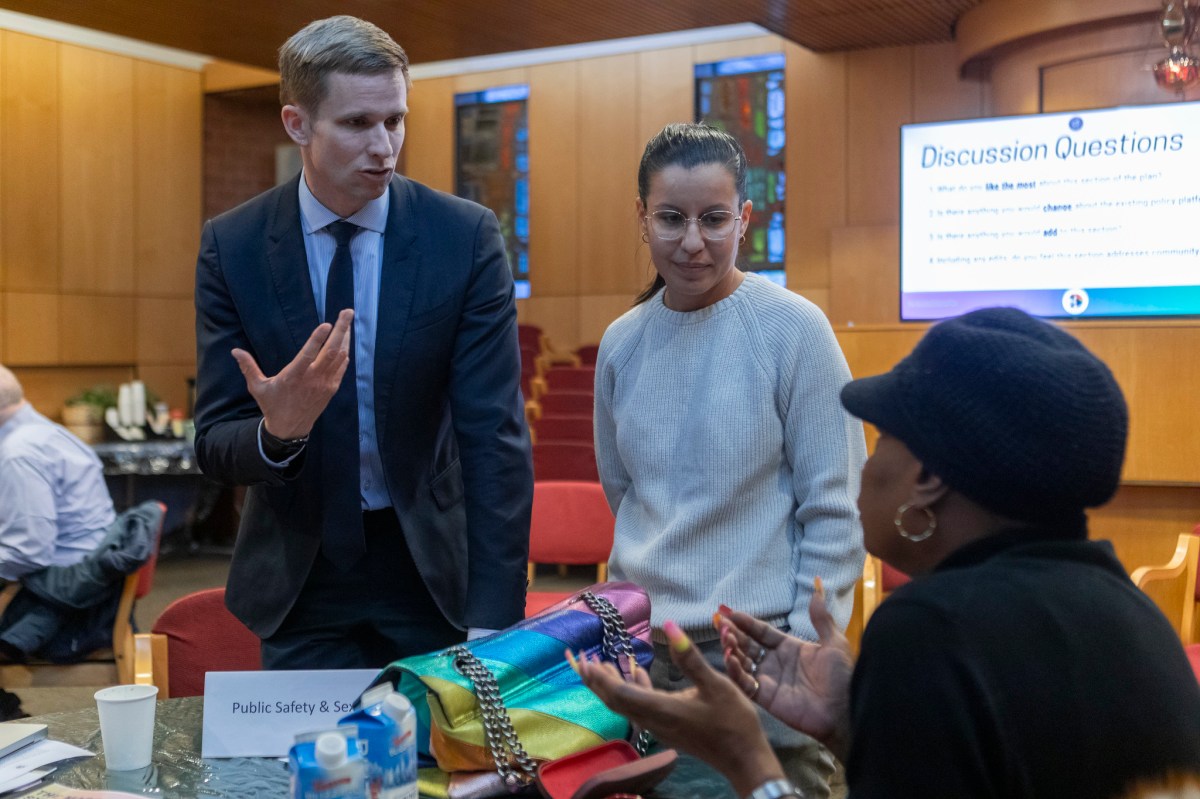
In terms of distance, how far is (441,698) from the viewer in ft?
4.20

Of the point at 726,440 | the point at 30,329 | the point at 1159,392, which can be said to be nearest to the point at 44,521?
the point at 726,440

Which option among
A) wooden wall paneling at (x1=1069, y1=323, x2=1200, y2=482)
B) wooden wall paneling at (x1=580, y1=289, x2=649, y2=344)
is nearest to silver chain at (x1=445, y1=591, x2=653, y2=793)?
wooden wall paneling at (x1=1069, y1=323, x2=1200, y2=482)

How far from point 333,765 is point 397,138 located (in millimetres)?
989

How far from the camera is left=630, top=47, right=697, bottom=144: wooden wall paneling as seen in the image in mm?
10039

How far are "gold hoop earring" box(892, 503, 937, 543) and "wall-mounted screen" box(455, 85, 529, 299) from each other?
32.6ft

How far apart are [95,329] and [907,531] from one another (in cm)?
1006

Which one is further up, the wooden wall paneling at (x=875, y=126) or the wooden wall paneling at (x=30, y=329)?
the wooden wall paneling at (x=875, y=126)

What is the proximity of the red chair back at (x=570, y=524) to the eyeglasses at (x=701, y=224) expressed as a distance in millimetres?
1751

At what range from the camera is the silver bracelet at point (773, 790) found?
3.35 ft

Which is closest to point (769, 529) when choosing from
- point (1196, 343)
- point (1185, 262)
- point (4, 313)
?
point (1196, 343)

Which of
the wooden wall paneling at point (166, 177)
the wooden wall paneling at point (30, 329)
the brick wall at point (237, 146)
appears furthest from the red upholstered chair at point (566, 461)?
the brick wall at point (237, 146)

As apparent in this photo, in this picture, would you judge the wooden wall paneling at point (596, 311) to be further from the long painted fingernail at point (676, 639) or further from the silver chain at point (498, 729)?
the long painted fingernail at point (676, 639)

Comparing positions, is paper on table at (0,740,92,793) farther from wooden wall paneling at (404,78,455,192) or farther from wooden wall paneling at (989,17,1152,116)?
wooden wall paneling at (404,78,455,192)

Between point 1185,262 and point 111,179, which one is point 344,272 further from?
point 111,179
